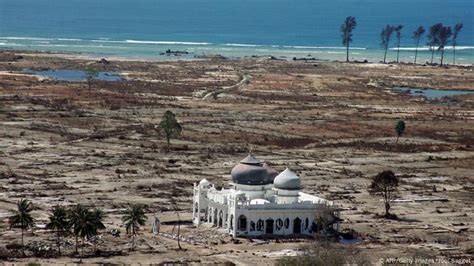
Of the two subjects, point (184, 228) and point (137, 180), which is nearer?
point (184, 228)

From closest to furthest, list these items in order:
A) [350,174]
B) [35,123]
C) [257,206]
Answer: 1. [257,206]
2. [350,174]
3. [35,123]

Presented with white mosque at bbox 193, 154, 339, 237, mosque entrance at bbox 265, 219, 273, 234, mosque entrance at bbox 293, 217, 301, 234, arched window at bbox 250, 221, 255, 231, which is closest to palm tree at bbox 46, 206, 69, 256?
white mosque at bbox 193, 154, 339, 237

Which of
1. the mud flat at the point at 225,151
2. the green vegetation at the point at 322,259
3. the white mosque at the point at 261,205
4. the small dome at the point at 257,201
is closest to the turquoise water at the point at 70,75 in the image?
the mud flat at the point at 225,151

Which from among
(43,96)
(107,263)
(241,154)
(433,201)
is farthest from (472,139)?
(107,263)

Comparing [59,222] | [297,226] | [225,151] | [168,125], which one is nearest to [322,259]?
[59,222]

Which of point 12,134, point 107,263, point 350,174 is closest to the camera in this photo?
point 107,263

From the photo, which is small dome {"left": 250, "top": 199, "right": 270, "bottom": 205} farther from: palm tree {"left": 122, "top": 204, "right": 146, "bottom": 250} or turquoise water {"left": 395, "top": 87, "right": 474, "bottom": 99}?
turquoise water {"left": 395, "top": 87, "right": 474, "bottom": 99}

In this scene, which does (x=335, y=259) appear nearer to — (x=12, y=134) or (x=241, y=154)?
(x=241, y=154)
